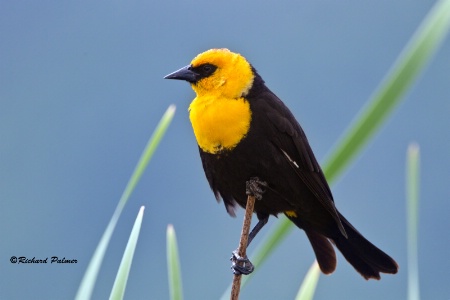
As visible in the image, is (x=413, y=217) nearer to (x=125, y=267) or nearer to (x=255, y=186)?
(x=125, y=267)

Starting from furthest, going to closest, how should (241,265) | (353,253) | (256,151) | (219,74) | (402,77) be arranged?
1. (353,253)
2. (219,74)
3. (256,151)
4. (241,265)
5. (402,77)

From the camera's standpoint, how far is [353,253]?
2.36 metres

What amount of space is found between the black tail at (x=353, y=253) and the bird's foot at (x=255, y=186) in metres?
0.18

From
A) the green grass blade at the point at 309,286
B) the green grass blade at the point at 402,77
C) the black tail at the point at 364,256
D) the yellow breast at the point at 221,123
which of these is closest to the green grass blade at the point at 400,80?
the green grass blade at the point at 402,77

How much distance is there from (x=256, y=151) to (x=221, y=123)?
0.14 meters

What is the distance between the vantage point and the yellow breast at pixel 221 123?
204 centimetres

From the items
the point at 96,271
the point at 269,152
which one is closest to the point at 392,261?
the point at 269,152

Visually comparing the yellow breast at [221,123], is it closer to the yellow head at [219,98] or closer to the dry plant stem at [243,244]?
the yellow head at [219,98]

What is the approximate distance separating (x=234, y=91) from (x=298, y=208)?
45cm

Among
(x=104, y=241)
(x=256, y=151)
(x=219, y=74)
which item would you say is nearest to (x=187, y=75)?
(x=219, y=74)

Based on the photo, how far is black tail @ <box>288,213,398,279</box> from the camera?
2.26 m

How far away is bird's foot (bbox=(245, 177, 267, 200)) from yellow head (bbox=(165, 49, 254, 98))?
11.6 inches

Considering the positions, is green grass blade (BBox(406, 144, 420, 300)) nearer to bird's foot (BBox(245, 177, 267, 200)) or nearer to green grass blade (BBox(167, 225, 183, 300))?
green grass blade (BBox(167, 225, 183, 300))

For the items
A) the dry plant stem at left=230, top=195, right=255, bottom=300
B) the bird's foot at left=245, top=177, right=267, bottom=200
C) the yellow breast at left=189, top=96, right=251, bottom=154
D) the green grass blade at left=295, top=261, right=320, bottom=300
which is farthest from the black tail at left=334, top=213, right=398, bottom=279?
the green grass blade at left=295, top=261, right=320, bottom=300
